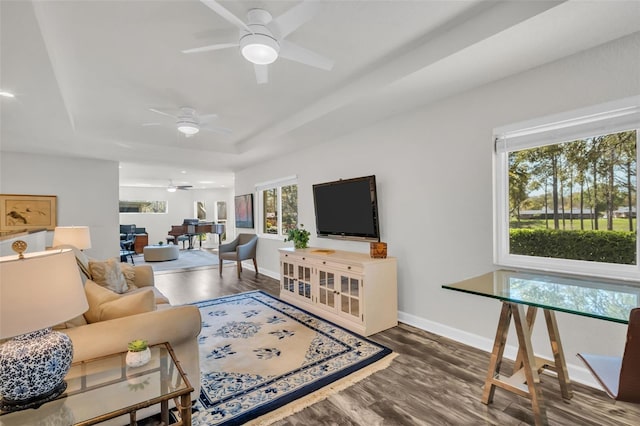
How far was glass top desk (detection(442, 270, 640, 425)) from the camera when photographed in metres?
1.57

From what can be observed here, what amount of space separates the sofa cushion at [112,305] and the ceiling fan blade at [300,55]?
187 cm

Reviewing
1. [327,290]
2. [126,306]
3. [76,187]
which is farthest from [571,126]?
[76,187]

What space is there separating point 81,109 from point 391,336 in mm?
4487

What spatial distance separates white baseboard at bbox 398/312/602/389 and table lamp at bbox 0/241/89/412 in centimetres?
295

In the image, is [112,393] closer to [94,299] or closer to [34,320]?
[34,320]

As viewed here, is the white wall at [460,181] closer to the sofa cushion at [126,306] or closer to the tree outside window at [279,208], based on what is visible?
the tree outside window at [279,208]

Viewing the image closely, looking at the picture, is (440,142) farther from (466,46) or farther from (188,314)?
(188,314)

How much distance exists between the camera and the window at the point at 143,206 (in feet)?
37.3

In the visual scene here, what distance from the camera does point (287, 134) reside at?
4160mm

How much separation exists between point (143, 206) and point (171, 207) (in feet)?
3.27

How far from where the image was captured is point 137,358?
153 cm

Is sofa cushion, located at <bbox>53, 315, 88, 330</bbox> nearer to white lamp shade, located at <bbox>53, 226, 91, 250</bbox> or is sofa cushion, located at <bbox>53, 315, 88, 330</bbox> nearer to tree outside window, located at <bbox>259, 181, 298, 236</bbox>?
white lamp shade, located at <bbox>53, 226, 91, 250</bbox>

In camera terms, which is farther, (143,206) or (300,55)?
(143,206)

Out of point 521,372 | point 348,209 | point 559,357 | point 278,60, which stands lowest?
point 521,372
